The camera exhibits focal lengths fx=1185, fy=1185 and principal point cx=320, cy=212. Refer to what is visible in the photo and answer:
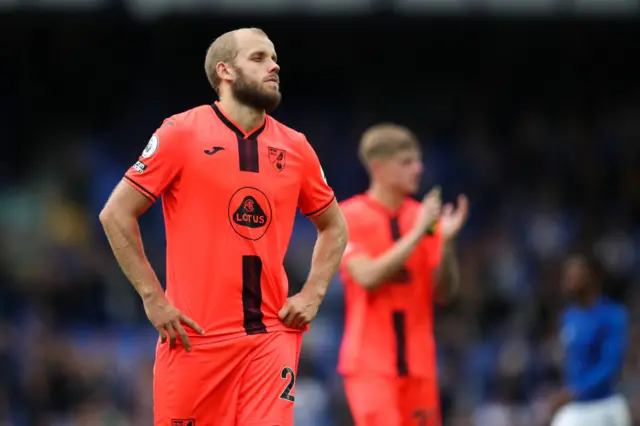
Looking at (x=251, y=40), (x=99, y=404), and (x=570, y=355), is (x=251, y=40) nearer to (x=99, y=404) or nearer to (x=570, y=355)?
(x=570, y=355)

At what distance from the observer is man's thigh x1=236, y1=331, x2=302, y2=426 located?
544 centimetres

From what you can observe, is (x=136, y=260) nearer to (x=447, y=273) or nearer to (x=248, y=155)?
(x=248, y=155)

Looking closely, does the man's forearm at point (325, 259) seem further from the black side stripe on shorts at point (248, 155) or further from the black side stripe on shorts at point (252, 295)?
the black side stripe on shorts at point (248, 155)

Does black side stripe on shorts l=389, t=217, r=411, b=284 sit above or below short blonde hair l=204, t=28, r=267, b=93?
below

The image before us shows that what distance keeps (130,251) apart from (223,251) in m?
0.43

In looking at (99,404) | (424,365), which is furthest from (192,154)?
(99,404)

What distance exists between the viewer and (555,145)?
18.8m

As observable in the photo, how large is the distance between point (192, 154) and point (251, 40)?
64cm

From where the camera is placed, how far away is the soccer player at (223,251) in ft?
17.9

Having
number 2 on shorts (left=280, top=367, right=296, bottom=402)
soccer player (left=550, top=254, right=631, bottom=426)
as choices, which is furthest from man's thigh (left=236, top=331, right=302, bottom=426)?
soccer player (left=550, top=254, right=631, bottom=426)

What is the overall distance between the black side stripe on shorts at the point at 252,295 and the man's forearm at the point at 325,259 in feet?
1.08

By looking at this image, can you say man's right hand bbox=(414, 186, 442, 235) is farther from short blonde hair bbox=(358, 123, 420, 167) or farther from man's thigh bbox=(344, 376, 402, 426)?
man's thigh bbox=(344, 376, 402, 426)

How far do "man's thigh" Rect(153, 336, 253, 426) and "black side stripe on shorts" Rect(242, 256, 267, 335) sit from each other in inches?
3.5

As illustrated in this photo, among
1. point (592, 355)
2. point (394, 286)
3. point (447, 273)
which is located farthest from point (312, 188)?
point (592, 355)
